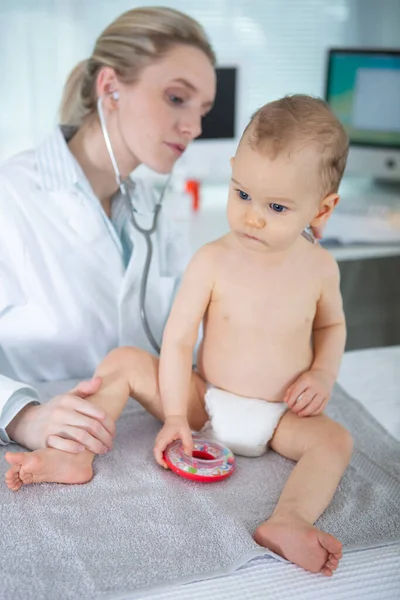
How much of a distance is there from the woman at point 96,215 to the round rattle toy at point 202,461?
0.39 m

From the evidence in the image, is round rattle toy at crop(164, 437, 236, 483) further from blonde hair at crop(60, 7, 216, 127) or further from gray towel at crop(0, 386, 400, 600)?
blonde hair at crop(60, 7, 216, 127)

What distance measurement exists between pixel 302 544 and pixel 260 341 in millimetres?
287

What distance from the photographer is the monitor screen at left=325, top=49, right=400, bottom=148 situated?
7.83ft

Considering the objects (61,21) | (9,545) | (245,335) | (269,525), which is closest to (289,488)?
(269,525)

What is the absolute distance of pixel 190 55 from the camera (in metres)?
1.30

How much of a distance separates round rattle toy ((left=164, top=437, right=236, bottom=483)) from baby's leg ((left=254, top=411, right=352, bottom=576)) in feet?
0.26

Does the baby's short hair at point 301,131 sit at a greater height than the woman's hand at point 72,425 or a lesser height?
greater

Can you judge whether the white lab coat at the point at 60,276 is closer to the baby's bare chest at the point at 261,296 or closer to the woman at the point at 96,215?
the woman at the point at 96,215

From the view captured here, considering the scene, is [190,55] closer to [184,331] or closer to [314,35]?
[184,331]

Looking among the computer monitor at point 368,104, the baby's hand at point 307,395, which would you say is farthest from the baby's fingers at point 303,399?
the computer monitor at point 368,104

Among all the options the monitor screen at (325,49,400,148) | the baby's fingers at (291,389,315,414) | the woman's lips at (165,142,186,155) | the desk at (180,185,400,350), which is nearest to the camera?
the baby's fingers at (291,389,315,414)

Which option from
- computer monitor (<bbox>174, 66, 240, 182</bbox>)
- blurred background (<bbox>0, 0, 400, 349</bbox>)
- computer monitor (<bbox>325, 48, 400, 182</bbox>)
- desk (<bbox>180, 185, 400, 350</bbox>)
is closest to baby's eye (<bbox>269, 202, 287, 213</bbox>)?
desk (<bbox>180, 185, 400, 350</bbox>)

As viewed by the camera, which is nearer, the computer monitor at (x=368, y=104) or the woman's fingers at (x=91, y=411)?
the woman's fingers at (x=91, y=411)

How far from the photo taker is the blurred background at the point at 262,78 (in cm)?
220
